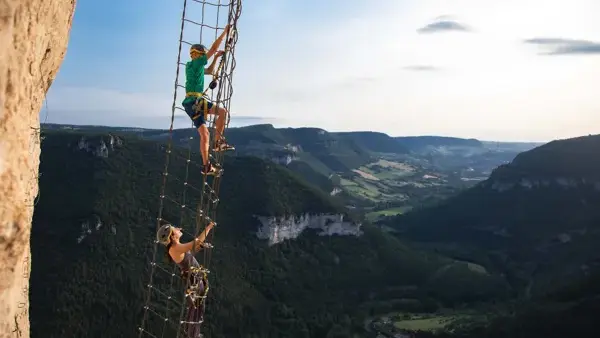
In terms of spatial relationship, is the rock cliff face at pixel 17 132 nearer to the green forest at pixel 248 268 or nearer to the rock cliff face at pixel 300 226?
the green forest at pixel 248 268

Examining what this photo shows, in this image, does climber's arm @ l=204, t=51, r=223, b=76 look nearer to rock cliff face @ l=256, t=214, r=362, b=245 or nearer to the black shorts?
the black shorts

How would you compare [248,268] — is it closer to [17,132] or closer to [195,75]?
[195,75]

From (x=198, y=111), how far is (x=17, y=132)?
4.06 m

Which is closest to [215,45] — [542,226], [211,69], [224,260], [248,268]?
[211,69]

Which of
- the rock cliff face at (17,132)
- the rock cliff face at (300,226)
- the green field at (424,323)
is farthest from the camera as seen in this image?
the rock cliff face at (300,226)

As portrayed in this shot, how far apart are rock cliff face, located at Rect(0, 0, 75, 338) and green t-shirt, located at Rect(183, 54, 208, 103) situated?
2982 mm

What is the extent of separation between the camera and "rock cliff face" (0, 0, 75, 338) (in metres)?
7.78

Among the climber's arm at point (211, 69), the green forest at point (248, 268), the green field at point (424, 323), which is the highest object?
the climber's arm at point (211, 69)

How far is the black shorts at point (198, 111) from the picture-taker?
1145cm

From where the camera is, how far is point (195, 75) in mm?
11508

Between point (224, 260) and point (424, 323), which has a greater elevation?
point (224, 260)

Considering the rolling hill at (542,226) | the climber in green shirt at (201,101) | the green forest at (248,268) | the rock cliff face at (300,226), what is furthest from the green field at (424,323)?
the climber in green shirt at (201,101)

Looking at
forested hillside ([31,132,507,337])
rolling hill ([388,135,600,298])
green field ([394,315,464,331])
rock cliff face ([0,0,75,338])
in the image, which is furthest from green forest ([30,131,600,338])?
rock cliff face ([0,0,75,338])

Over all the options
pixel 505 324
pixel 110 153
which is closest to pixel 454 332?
pixel 505 324
